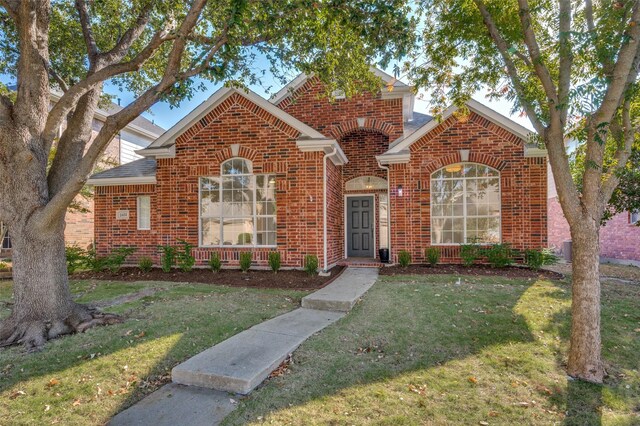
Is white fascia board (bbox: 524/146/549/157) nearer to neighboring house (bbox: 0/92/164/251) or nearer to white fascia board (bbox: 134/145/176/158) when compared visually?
white fascia board (bbox: 134/145/176/158)

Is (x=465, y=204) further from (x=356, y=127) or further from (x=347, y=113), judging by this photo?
(x=347, y=113)

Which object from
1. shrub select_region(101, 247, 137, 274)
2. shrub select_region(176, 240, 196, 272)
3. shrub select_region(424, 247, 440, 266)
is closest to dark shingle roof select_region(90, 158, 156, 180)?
shrub select_region(101, 247, 137, 274)

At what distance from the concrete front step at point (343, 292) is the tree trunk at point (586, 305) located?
3.52 metres

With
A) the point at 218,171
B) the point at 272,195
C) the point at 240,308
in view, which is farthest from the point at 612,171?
the point at 218,171

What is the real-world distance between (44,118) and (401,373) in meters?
6.55

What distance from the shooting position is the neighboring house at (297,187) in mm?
10188

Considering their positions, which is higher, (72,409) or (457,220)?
(457,220)

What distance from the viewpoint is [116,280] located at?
9586mm

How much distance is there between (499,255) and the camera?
32.7 ft

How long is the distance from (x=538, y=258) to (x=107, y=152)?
19568 mm

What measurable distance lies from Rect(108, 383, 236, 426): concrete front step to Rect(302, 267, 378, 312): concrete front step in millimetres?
3322

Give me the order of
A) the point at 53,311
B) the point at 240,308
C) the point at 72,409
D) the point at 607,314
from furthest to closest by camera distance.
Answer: the point at 240,308
the point at 607,314
the point at 53,311
the point at 72,409

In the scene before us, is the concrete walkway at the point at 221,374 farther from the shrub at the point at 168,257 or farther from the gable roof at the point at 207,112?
the gable roof at the point at 207,112

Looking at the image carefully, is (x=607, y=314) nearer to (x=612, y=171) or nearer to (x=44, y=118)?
(x=612, y=171)
